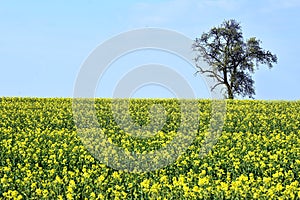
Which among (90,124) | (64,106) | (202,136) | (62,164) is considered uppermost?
(64,106)

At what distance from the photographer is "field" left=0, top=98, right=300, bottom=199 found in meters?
11.2

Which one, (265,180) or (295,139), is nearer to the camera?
(265,180)

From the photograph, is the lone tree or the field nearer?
the field

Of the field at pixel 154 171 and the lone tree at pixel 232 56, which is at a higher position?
the lone tree at pixel 232 56

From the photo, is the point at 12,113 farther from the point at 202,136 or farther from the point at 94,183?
the point at 94,183

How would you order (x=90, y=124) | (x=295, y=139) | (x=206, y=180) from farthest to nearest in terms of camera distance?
(x=90, y=124) < (x=295, y=139) < (x=206, y=180)

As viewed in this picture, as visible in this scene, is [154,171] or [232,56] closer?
[154,171]

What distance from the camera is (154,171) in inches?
569

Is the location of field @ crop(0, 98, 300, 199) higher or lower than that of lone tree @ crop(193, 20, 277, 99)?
lower

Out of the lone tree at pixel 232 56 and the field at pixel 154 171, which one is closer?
the field at pixel 154 171

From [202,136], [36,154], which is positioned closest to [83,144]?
[36,154]

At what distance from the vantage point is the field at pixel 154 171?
36.6ft

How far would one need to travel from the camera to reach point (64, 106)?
3462 centimetres

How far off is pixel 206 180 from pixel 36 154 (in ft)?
24.4
